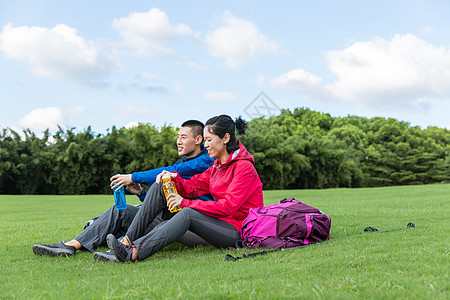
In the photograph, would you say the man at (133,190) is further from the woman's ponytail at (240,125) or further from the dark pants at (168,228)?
the woman's ponytail at (240,125)

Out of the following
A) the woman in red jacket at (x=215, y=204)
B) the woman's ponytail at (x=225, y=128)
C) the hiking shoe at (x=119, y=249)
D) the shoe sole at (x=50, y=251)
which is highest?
the woman's ponytail at (x=225, y=128)

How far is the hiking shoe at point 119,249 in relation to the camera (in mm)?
3818

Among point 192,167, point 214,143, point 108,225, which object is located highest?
point 214,143

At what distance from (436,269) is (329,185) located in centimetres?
3303

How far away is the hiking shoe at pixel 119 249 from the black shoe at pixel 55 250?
0.90 metres

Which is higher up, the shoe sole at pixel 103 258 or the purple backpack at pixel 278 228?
the purple backpack at pixel 278 228

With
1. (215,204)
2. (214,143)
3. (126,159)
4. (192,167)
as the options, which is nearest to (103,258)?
(215,204)

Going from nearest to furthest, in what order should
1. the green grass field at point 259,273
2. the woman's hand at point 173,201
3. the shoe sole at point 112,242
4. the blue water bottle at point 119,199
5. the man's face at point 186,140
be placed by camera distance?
the green grass field at point 259,273 → the shoe sole at point 112,242 → the woman's hand at point 173,201 → the blue water bottle at point 119,199 → the man's face at point 186,140

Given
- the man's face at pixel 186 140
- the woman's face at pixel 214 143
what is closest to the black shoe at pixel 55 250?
the man's face at pixel 186 140

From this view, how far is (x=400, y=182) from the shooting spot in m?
46.8

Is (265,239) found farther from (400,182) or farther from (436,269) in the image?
(400,182)

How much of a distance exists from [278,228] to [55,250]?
7.91ft

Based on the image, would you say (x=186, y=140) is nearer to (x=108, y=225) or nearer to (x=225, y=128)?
(x=225, y=128)

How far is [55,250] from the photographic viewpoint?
Answer: 452 centimetres
